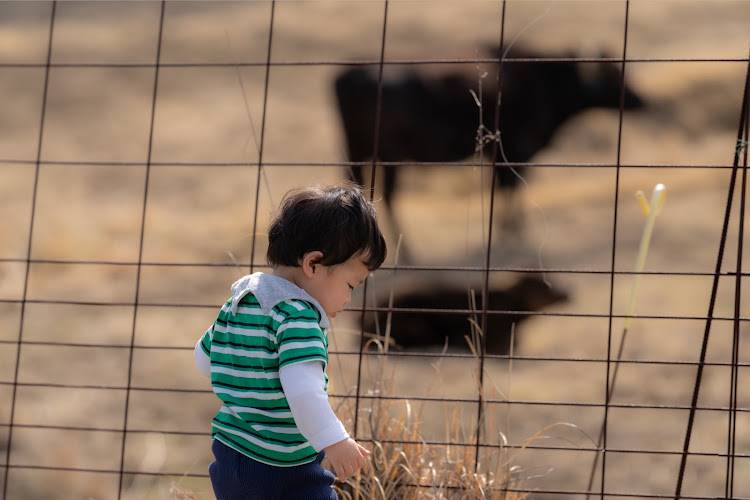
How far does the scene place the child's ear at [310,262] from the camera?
6.17 feet

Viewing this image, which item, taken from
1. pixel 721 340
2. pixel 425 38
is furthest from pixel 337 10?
pixel 721 340

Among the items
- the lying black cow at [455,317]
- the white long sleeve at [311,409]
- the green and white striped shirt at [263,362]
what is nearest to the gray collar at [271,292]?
the green and white striped shirt at [263,362]

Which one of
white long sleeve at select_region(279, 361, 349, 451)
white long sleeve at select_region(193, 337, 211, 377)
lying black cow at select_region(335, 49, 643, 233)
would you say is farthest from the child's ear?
lying black cow at select_region(335, 49, 643, 233)

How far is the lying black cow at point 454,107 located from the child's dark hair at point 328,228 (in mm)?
7718

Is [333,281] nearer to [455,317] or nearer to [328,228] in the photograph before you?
[328,228]

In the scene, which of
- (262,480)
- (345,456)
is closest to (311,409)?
(345,456)

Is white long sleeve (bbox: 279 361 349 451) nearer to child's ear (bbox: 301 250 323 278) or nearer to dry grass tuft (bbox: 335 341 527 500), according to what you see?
child's ear (bbox: 301 250 323 278)

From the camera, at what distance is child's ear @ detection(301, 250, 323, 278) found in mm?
1880

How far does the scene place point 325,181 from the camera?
16.0ft

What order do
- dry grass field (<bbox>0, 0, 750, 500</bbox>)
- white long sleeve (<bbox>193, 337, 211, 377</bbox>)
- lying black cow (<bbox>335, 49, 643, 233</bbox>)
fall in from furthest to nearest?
lying black cow (<bbox>335, 49, 643, 233</bbox>), dry grass field (<bbox>0, 0, 750, 500</bbox>), white long sleeve (<bbox>193, 337, 211, 377</bbox>)

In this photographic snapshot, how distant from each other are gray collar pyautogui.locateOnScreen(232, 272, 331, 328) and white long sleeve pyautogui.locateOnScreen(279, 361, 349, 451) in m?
0.15

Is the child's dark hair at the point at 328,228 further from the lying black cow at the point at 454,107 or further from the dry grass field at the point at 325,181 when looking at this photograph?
the lying black cow at the point at 454,107

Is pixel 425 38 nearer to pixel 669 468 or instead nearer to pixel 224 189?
pixel 224 189

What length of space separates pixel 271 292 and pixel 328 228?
172 millimetres
